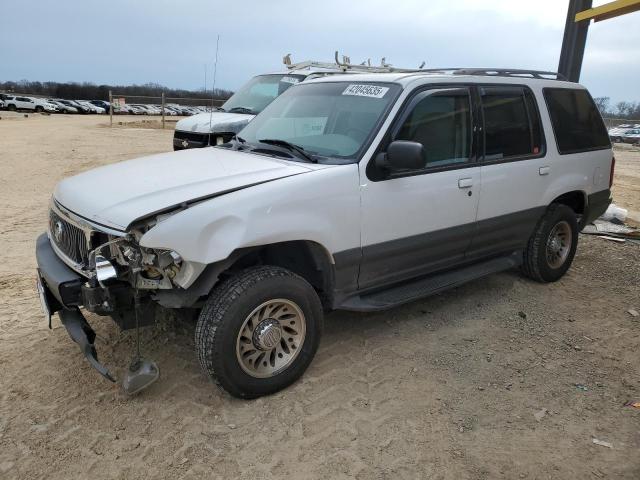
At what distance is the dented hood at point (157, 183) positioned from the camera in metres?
2.93

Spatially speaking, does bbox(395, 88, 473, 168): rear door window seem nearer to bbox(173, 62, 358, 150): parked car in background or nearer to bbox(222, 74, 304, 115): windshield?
bbox(173, 62, 358, 150): parked car in background

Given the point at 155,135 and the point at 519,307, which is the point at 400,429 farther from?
the point at 155,135

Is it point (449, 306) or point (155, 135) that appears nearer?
point (449, 306)

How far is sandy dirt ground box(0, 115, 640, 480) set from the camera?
2.76m

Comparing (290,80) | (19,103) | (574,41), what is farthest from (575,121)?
(19,103)

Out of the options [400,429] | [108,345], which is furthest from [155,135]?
[400,429]

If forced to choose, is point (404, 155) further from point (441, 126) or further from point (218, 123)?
point (218, 123)

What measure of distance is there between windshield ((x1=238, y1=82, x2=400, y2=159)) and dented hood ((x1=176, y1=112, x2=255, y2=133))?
13.6 feet

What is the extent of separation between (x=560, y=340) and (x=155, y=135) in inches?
813

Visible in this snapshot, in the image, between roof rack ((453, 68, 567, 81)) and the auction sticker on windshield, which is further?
roof rack ((453, 68, 567, 81))

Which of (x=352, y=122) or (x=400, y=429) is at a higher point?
(x=352, y=122)

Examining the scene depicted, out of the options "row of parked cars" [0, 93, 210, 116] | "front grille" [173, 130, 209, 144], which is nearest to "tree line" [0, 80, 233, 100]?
"row of parked cars" [0, 93, 210, 116]

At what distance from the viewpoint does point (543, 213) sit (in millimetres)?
4918

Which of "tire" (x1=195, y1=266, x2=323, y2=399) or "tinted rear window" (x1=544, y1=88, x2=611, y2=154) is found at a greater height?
"tinted rear window" (x1=544, y1=88, x2=611, y2=154)
